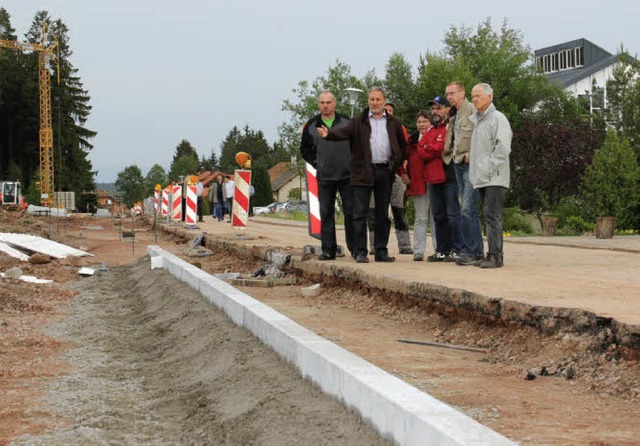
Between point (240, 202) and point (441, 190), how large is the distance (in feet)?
32.6

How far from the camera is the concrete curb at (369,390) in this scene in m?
3.20

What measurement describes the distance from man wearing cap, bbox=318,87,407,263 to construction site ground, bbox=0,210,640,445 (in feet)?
1.30

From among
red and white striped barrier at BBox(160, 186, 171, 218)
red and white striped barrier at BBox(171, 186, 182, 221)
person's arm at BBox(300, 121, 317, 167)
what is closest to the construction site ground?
person's arm at BBox(300, 121, 317, 167)

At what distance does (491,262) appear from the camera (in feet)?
30.3

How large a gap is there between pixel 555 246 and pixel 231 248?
5602mm

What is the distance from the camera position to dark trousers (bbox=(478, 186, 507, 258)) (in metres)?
9.11

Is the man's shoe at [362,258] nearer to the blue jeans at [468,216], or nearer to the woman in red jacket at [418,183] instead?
the woman in red jacket at [418,183]

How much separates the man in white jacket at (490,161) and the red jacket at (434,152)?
1.03 metres

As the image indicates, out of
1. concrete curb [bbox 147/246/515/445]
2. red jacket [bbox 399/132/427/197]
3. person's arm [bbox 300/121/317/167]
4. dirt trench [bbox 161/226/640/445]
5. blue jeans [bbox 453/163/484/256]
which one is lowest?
dirt trench [bbox 161/226/640/445]

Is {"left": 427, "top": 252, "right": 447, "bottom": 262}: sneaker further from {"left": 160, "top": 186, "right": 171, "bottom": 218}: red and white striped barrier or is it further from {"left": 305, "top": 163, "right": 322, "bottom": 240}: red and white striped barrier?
{"left": 160, "top": 186, "right": 171, "bottom": 218}: red and white striped barrier

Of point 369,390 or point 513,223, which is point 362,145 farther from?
point 513,223

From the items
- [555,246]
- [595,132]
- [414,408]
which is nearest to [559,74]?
[595,132]

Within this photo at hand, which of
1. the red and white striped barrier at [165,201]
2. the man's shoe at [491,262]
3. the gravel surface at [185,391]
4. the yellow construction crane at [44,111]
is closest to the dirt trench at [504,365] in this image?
the gravel surface at [185,391]

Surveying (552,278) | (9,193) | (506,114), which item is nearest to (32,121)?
(9,193)
